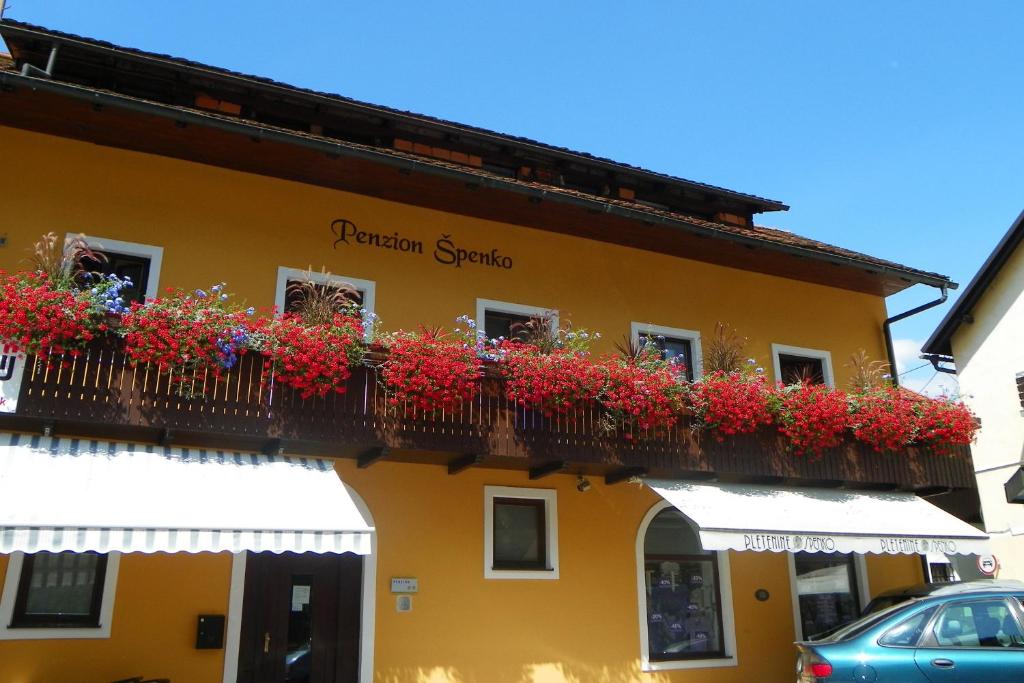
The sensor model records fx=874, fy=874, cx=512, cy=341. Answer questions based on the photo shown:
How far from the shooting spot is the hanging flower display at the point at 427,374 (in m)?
9.33

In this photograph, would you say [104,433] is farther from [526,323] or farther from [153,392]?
[526,323]

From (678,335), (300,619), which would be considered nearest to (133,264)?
(300,619)

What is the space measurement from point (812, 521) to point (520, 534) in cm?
365

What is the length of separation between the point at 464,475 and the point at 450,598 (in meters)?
1.50

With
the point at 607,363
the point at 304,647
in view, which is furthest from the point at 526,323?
the point at 304,647

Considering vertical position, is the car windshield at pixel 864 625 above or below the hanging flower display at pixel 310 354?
below

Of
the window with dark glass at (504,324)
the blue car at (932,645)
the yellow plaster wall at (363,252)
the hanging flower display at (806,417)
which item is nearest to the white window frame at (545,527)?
the window with dark glass at (504,324)

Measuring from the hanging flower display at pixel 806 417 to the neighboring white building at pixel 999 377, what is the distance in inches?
257

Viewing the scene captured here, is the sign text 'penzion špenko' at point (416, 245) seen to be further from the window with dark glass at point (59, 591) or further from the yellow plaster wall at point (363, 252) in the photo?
the window with dark glass at point (59, 591)

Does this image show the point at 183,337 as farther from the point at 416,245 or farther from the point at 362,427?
the point at 416,245

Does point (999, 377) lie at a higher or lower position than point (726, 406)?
higher

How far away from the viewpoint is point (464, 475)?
10992 mm

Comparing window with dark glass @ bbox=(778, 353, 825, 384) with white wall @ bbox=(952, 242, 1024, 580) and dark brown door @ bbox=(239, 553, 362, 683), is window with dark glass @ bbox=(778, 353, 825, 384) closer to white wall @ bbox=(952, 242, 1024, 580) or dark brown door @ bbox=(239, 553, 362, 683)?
white wall @ bbox=(952, 242, 1024, 580)

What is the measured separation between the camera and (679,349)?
13.3m
